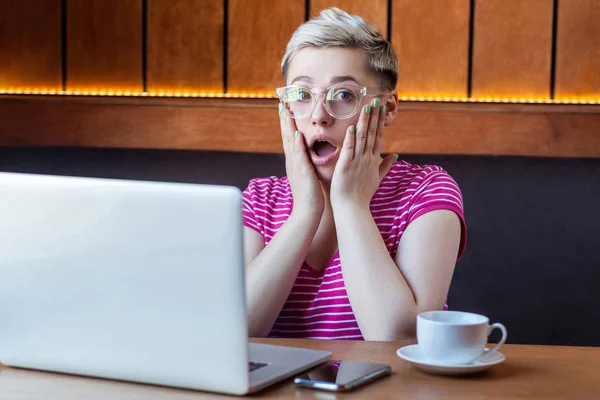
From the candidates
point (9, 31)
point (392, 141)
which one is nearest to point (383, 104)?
point (392, 141)

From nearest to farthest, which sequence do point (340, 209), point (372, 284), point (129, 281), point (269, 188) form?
point (129, 281) → point (372, 284) → point (340, 209) → point (269, 188)

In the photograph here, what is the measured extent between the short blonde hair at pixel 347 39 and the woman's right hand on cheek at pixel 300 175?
0.13m

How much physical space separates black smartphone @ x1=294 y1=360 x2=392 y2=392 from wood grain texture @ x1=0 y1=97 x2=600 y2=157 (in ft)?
4.22

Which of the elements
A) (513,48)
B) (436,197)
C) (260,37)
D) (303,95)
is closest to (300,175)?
(303,95)

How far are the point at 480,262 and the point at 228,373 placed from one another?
1542 mm

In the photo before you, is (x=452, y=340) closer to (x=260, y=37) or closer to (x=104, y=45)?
(x=260, y=37)

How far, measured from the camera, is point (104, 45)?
229cm

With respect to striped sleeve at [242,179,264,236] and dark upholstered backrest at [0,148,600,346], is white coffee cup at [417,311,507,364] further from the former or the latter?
dark upholstered backrest at [0,148,600,346]

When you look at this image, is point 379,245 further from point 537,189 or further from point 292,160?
point 537,189

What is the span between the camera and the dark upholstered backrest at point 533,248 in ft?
7.30

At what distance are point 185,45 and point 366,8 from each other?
528mm

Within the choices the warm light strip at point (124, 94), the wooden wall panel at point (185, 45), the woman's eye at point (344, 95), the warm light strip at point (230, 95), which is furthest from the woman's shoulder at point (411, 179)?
the wooden wall panel at point (185, 45)

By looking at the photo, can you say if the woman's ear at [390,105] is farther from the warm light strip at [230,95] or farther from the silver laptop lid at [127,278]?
the silver laptop lid at [127,278]

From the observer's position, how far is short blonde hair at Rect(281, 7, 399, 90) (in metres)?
1.48
